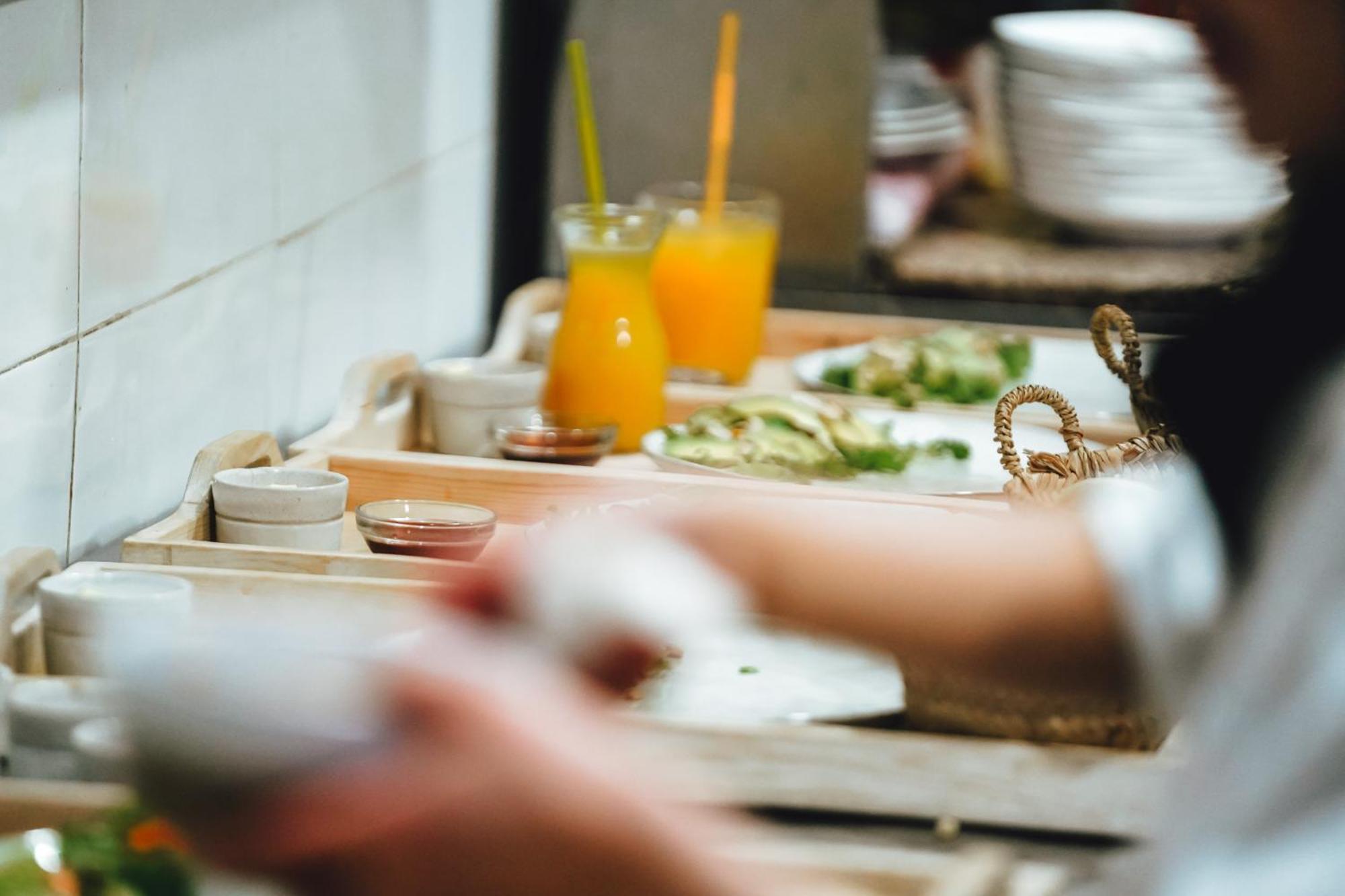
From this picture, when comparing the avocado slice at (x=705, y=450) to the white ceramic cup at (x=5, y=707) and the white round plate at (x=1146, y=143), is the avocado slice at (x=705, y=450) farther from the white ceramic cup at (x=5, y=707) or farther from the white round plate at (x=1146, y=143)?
the white round plate at (x=1146, y=143)

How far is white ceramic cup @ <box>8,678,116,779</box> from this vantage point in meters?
0.94

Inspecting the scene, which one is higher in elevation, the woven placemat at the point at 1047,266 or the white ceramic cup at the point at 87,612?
the woven placemat at the point at 1047,266

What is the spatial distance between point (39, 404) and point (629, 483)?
57 centimetres

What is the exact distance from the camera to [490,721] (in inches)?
19.3

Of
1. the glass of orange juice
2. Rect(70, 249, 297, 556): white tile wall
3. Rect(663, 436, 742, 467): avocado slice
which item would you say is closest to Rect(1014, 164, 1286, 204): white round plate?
the glass of orange juice

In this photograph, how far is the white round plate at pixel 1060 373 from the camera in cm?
218

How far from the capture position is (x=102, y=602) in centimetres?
103

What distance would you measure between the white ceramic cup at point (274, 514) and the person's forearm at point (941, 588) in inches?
29.6

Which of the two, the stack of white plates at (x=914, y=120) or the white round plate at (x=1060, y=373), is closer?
the white round plate at (x=1060, y=373)

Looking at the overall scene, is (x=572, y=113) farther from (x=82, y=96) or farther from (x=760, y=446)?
(x=82, y=96)

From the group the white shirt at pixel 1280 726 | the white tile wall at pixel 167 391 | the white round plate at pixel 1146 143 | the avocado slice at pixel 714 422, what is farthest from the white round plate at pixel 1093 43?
the white shirt at pixel 1280 726

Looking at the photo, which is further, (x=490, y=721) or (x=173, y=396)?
(x=173, y=396)

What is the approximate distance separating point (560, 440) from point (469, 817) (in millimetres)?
1314

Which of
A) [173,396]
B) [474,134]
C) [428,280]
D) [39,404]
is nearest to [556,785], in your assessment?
[39,404]
